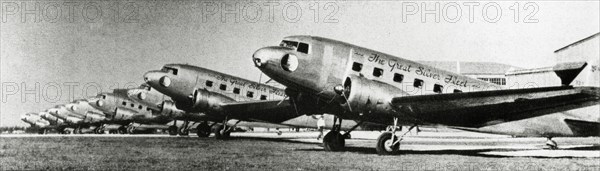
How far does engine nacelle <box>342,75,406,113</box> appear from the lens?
12219 mm

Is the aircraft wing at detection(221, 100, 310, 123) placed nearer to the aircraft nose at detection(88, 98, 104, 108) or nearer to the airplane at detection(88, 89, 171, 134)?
the airplane at detection(88, 89, 171, 134)

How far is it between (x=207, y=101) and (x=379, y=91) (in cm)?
1185

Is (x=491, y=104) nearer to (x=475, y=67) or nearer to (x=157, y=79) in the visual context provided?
(x=157, y=79)

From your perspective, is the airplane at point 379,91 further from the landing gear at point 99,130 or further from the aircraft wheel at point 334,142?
→ the landing gear at point 99,130

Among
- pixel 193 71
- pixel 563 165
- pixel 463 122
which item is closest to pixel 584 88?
pixel 563 165

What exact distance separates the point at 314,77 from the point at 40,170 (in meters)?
7.40

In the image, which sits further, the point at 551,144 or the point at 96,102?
the point at 96,102

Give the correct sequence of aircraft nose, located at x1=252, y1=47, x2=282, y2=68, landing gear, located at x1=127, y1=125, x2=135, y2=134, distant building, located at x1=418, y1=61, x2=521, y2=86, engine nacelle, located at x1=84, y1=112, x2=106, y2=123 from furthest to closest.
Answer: distant building, located at x1=418, y1=61, x2=521, y2=86, engine nacelle, located at x1=84, y1=112, x2=106, y2=123, landing gear, located at x1=127, y1=125, x2=135, y2=134, aircraft nose, located at x1=252, y1=47, x2=282, y2=68

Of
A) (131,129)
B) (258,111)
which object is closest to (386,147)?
(258,111)

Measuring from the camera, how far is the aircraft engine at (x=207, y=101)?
22.6 m

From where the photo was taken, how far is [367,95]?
1225cm

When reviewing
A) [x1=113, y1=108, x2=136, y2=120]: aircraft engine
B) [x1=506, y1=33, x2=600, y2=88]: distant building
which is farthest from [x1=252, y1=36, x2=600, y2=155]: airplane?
[x1=113, y1=108, x2=136, y2=120]: aircraft engine

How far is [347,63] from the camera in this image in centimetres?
1368

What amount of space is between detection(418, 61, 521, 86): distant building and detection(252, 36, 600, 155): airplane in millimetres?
53844
